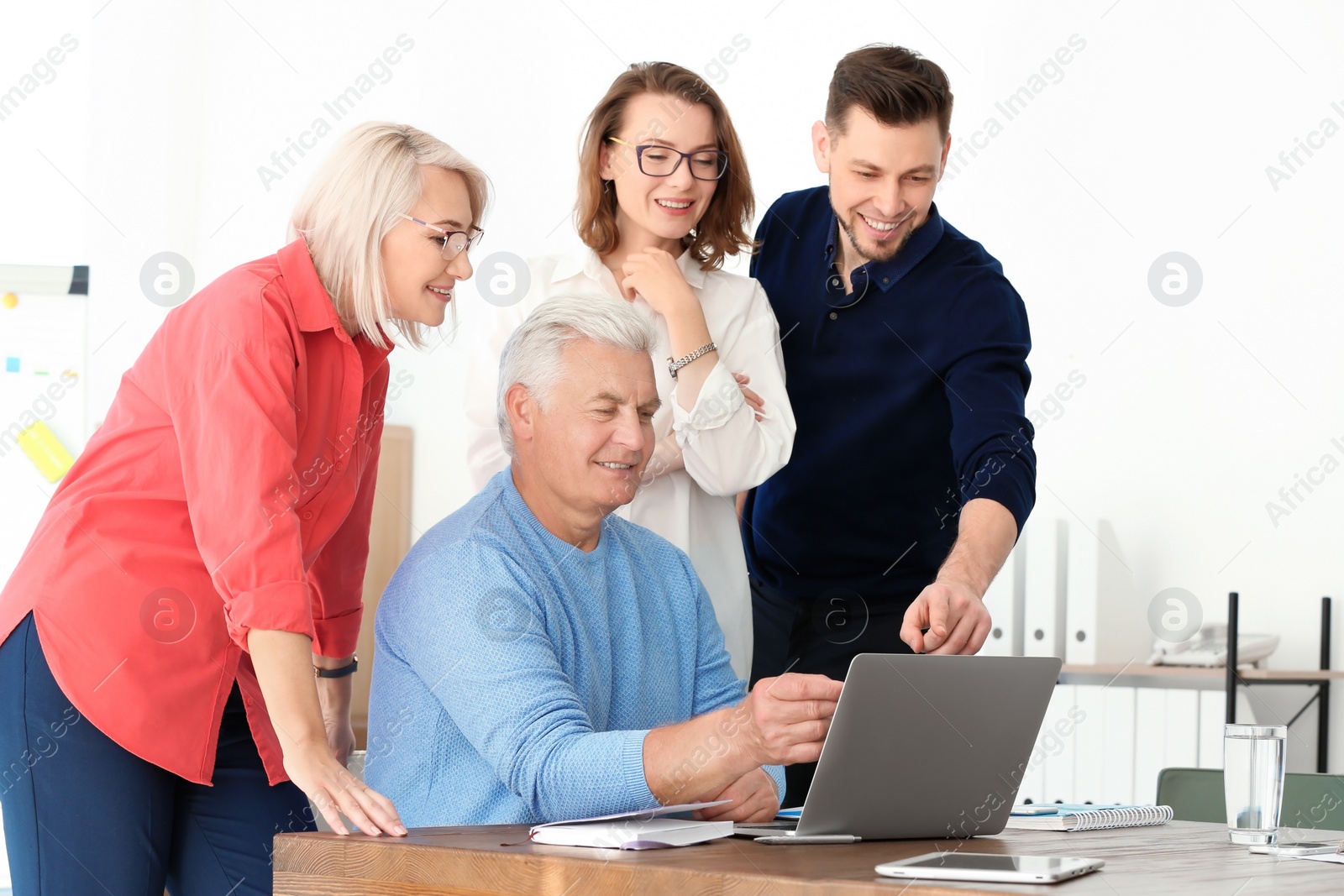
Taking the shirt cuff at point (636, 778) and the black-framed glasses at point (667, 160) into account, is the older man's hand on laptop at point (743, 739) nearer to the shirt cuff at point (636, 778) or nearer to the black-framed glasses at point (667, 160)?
the shirt cuff at point (636, 778)

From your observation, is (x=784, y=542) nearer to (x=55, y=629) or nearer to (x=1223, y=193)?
(x=55, y=629)

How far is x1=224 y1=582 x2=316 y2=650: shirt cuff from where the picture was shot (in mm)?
1228

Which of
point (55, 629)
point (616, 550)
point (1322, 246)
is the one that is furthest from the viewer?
point (1322, 246)

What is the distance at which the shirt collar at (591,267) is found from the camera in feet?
6.32

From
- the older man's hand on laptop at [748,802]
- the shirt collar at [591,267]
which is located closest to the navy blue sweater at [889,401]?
the shirt collar at [591,267]

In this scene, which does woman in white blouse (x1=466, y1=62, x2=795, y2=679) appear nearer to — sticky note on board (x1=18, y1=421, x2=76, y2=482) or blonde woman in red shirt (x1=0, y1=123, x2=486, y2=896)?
blonde woman in red shirt (x1=0, y1=123, x2=486, y2=896)

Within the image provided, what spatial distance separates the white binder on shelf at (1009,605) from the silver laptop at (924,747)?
99.1 inches

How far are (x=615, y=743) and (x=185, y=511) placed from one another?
0.55 m

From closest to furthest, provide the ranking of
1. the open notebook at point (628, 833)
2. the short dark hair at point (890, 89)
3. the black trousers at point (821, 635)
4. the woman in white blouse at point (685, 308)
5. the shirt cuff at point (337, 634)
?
the open notebook at point (628, 833) → the shirt cuff at point (337, 634) → the woman in white blouse at point (685, 308) → the short dark hair at point (890, 89) → the black trousers at point (821, 635)

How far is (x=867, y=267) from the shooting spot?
2.06 meters

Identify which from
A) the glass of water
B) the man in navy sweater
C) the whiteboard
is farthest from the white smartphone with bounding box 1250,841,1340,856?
the whiteboard

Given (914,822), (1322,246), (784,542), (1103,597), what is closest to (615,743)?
(914,822)

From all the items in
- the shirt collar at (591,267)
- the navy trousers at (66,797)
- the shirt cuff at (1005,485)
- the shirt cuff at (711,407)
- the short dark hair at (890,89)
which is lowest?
the navy trousers at (66,797)

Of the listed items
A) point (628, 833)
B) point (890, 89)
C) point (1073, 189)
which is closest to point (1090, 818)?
point (628, 833)
